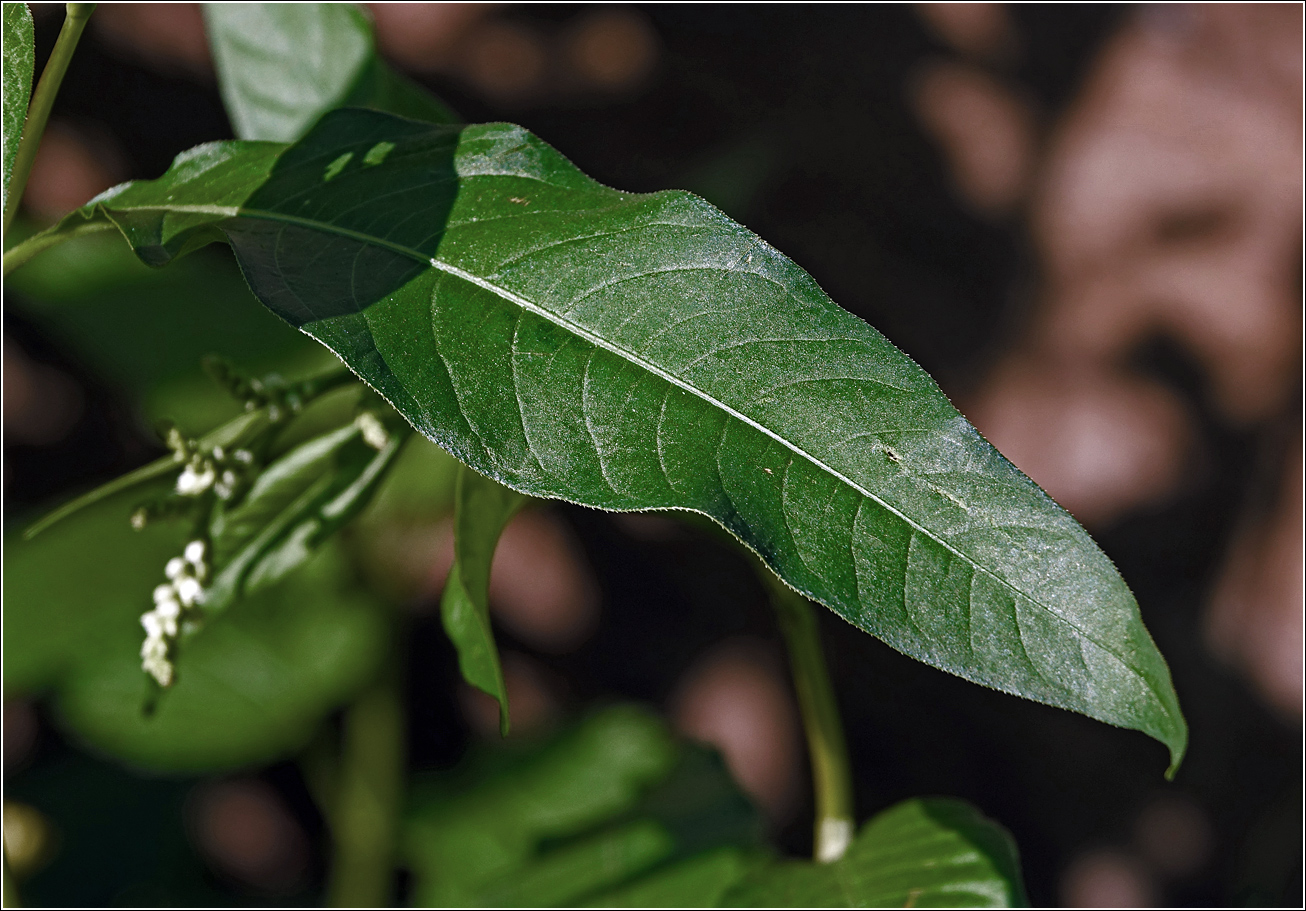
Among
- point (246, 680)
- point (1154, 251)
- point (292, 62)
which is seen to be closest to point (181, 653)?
point (246, 680)

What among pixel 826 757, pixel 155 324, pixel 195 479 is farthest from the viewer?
pixel 155 324

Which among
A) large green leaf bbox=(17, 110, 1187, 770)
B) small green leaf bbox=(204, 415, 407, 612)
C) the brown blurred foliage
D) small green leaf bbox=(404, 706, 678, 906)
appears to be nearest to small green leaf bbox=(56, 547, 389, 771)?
small green leaf bbox=(404, 706, 678, 906)

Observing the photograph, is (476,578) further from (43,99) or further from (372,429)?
(43,99)

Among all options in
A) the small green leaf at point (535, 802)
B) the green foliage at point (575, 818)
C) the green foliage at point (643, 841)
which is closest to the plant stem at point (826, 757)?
the green foliage at point (643, 841)

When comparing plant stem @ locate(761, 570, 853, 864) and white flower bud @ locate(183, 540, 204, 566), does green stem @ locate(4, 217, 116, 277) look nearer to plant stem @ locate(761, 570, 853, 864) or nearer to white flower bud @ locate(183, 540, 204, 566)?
white flower bud @ locate(183, 540, 204, 566)

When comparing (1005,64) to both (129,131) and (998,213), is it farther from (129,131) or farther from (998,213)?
(129,131)

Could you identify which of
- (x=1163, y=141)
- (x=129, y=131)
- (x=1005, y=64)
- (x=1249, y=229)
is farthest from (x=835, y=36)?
(x=129, y=131)
